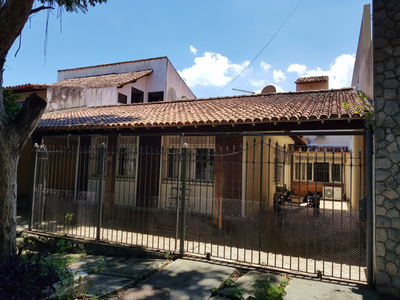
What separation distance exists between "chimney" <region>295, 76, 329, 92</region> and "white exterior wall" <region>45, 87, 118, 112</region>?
1281cm

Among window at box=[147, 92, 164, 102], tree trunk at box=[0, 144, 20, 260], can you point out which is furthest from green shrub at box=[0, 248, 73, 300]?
window at box=[147, 92, 164, 102]

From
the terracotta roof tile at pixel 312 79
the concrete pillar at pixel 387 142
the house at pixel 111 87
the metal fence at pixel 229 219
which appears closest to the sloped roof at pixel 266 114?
the metal fence at pixel 229 219

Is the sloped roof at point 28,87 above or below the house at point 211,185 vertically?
above

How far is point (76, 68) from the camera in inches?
756

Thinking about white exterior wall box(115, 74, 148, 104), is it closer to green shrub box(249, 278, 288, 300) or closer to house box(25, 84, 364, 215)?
house box(25, 84, 364, 215)

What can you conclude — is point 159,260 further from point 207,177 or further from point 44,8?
point 44,8

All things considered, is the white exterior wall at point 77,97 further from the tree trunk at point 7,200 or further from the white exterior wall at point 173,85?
the tree trunk at point 7,200

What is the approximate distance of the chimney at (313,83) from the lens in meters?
19.4

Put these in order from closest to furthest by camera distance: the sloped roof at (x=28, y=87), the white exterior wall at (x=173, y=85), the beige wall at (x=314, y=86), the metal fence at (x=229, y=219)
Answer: the metal fence at (x=229, y=219) → the sloped roof at (x=28, y=87) → the white exterior wall at (x=173, y=85) → the beige wall at (x=314, y=86)

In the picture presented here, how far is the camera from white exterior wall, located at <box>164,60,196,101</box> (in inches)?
704

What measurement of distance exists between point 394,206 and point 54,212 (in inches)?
256

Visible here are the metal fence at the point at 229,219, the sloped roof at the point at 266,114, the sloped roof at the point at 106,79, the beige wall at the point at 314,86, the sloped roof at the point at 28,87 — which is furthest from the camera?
the beige wall at the point at 314,86

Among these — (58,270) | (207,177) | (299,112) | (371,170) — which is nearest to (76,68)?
(207,177)

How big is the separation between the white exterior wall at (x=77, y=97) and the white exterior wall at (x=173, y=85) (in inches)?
161
